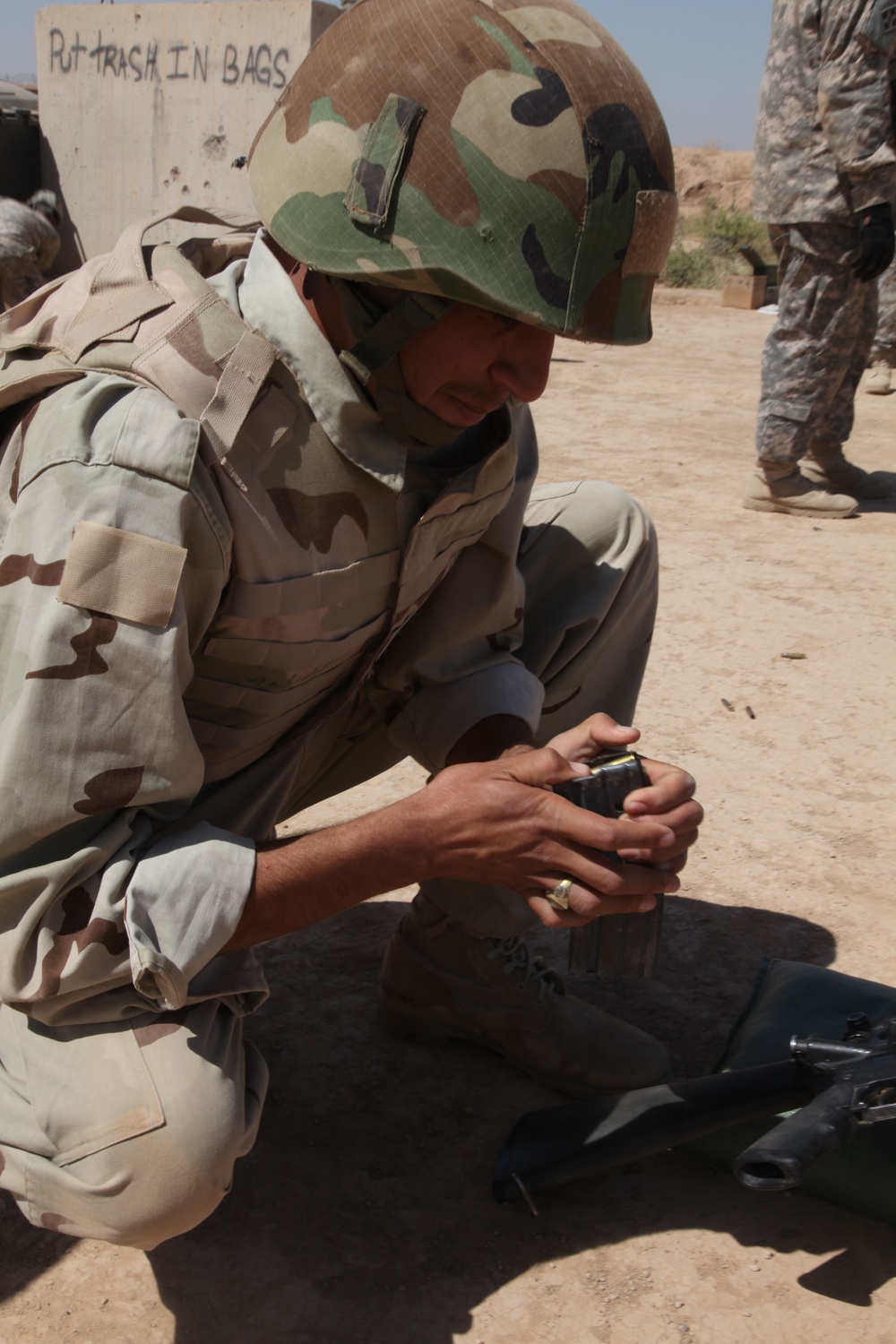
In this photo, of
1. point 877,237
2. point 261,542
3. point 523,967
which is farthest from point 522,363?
point 877,237

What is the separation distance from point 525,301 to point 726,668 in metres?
2.32

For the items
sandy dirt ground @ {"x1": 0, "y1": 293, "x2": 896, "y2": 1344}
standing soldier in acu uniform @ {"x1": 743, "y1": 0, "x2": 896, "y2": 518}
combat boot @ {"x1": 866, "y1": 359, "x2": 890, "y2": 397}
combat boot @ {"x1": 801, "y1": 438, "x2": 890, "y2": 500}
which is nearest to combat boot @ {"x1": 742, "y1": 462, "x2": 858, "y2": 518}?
standing soldier in acu uniform @ {"x1": 743, "y1": 0, "x2": 896, "y2": 518}

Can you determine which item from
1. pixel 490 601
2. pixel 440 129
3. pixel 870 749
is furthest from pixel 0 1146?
pixel 870 749

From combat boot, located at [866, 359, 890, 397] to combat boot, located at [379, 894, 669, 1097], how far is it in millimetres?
7188

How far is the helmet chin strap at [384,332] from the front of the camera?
176cm

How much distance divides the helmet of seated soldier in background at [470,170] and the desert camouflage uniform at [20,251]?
645 cm

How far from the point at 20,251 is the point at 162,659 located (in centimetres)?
706

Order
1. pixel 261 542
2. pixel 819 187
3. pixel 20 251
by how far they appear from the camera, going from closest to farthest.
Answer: pixel 261 542
pixel 819 187
pixel 20 251

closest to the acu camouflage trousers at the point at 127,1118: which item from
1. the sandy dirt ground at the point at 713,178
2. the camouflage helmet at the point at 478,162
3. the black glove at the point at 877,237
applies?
the camouflage helmet at the point at 478,162

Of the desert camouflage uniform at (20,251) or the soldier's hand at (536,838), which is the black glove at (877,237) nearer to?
the soldier's hand at (536,838)

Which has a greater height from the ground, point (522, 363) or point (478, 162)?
point (478, 162)

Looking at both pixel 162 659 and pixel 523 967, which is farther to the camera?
pixel 523 967

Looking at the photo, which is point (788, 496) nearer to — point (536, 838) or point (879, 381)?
point (879, 381)

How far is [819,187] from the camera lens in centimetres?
525
